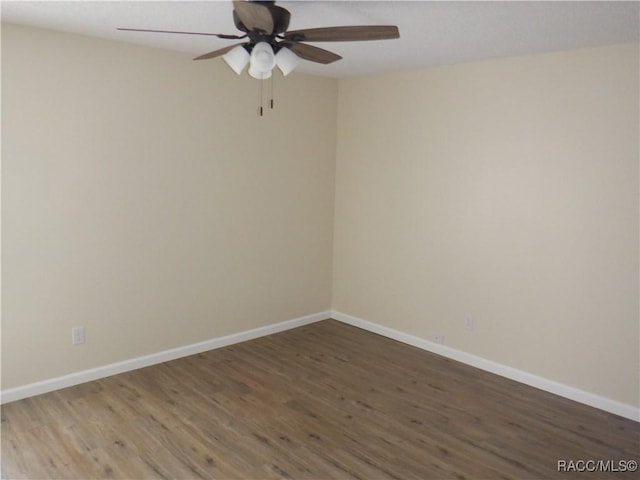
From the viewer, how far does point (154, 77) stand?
377 cm

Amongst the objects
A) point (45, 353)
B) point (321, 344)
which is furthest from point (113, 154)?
point (321, 344)

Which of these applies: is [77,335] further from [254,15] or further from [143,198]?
[254,15]

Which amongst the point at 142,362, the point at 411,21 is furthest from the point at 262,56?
the point at 142,362

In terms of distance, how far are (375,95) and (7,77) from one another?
113 inches

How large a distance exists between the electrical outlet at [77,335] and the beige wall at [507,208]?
8.07ft

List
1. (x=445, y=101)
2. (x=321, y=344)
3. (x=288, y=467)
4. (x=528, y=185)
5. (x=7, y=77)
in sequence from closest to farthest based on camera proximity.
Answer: (x=288, y=467)
(x=7, y=77)
(x=528, y=185)
(x=445, y=101)
(x=321, y=344)

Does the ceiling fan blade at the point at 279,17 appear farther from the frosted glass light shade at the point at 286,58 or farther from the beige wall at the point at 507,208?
the beige wall at the point at 507,208

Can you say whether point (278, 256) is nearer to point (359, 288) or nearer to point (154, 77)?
point (359, 288)

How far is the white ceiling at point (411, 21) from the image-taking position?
8.60 feet

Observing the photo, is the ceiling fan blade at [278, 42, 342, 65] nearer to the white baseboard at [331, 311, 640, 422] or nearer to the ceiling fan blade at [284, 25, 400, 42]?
the ceiling fan blade at [284, 25, 400, 42]

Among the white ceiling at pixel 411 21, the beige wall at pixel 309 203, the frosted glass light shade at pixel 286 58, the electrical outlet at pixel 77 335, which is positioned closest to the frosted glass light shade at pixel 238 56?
the frosted glass light shade at pixel 286 58

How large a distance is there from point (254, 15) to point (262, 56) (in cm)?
31

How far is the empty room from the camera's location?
285 cm

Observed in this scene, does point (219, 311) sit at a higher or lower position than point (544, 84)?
lower
